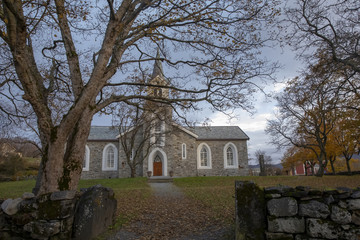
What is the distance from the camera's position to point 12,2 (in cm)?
472

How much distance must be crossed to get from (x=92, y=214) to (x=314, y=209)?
164 inches

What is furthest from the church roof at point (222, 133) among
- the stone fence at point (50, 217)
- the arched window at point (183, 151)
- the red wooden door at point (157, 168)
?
the stone fence at point (50, 217)

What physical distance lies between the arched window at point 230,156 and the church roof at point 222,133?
118 cm

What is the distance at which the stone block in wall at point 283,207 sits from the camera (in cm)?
379

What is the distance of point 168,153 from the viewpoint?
2570cm

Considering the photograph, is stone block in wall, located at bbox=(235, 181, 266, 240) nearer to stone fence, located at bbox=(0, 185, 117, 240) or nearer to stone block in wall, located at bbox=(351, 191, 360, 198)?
stone block in wall, located at bbox=(351, 191, 360, 198)

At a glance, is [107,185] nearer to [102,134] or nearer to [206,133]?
[102,134]

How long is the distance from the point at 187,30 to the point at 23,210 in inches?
282

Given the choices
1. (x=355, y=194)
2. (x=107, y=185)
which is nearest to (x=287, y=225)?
(x=355, y=194)

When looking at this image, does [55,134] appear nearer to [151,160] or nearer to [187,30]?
[187,30]

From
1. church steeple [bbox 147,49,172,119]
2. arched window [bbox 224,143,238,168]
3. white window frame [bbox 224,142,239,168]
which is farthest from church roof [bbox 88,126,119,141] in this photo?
church steeple [bbox 147,49,172,119]

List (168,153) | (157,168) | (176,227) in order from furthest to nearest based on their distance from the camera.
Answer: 1. (157,168)
2. (168,153)
3. (176,227)

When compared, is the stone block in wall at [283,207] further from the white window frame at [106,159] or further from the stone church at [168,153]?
the white window frame at [106,159]

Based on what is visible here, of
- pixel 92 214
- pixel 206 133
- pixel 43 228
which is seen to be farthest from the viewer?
pixel 206 133
